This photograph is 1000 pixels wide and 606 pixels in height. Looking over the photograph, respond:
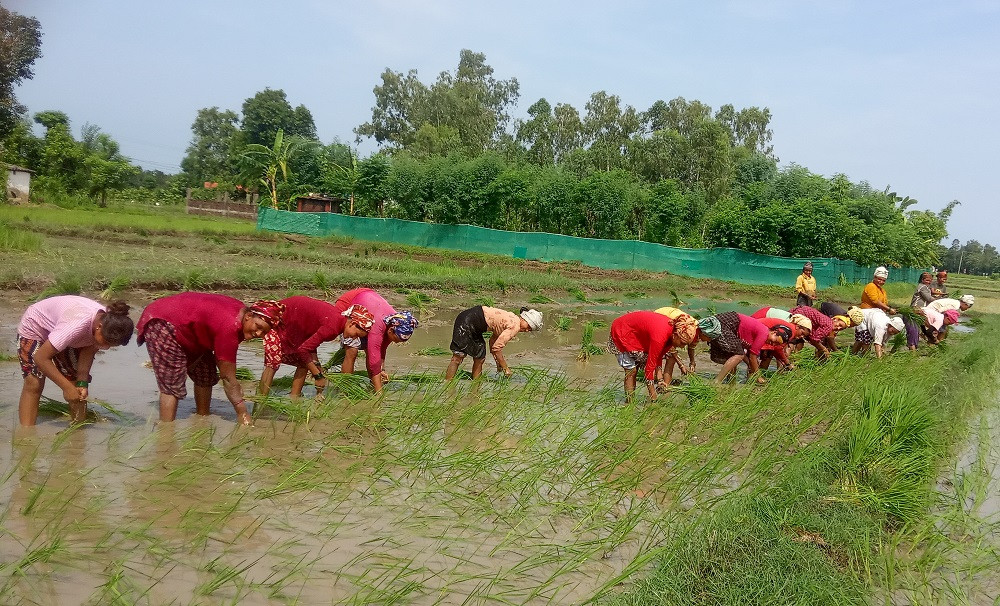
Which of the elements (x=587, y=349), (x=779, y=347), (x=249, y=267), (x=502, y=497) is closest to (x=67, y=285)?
(x=249, y=267)

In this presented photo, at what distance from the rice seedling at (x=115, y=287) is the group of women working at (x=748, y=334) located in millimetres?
5990

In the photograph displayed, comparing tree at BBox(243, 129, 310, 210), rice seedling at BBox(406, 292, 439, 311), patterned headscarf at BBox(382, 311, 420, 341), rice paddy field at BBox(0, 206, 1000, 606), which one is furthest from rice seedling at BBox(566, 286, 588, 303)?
tree at BBox(243, 129, 310, 210)

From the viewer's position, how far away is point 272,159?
3562 cm

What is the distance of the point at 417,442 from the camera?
4.80m

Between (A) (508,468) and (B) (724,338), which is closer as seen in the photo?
(A) (508,468)

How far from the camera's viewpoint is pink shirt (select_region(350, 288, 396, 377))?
19.0 ft

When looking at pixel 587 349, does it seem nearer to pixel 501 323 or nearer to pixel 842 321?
pixel 501 323

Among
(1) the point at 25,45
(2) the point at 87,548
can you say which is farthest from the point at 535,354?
(1) the point at 25,45

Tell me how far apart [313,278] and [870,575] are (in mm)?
11000

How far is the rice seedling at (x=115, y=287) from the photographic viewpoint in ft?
30.1

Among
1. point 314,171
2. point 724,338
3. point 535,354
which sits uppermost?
point 314,171

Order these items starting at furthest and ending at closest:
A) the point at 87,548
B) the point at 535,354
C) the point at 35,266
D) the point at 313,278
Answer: the point at 313,278 < the point at 35,266 < the point at 535,354 < the point at 87,548

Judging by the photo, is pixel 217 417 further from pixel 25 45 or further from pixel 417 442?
pixel 25 45

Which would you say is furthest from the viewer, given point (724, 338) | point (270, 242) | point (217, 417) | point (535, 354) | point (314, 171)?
point (314, 171)
